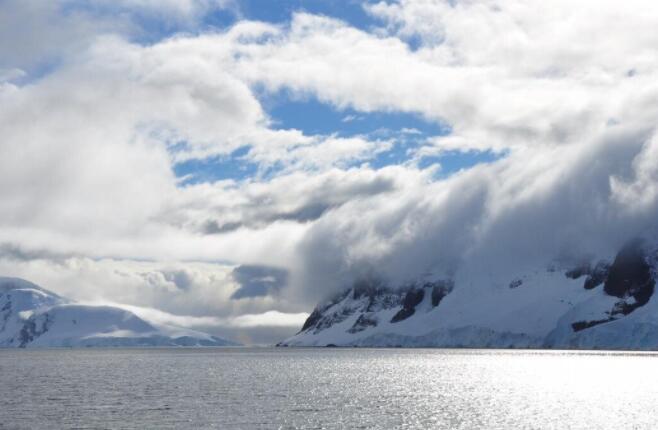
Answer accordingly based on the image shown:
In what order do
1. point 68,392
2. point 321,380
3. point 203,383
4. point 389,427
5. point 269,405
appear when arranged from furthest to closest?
1. point 321,380
2. point 203,383
3. point 68,392
4. point 269,405
5. point 389,427

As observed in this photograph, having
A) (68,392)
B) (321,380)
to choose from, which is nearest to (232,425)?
(68,392)

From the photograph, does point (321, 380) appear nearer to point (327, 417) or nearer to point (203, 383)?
point (203, 383)

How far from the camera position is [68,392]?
128 meters

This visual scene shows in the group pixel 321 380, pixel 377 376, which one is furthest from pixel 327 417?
pixel 377 376

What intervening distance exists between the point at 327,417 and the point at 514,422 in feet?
75.9

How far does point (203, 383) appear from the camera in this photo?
5989 inches

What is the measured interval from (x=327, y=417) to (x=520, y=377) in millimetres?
98458

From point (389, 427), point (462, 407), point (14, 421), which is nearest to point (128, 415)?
point (14, 421)

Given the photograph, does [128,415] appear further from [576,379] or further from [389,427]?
[576,379]

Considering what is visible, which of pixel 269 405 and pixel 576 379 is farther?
pixel 576 379

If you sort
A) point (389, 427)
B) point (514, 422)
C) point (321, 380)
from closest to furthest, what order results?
point (389, 427), point (514, 422), point (321, 380)

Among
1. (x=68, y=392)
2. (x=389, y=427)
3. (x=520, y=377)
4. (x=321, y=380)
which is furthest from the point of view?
(x=520, y=377)

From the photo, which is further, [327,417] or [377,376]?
[377,376]

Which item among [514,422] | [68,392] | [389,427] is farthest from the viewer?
[68,392]
